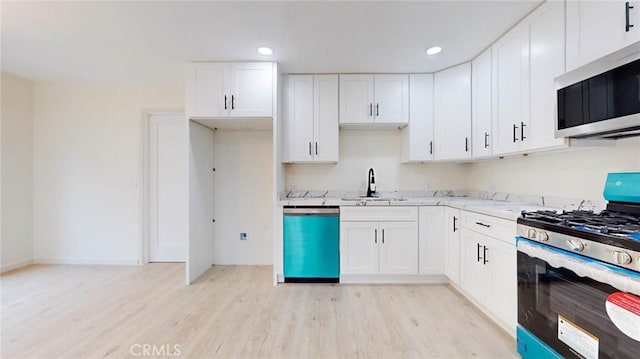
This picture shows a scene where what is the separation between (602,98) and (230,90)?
3060 millimetres

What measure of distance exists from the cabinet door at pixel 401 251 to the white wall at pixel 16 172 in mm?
4812

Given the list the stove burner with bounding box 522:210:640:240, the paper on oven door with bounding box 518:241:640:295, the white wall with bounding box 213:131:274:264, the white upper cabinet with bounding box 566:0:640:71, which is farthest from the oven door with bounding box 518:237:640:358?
the white wall with bounding box 213:131:274:264

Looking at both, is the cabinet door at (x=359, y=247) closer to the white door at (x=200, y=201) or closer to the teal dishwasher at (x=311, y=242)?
the teal dishwasher at (x=311, y=242)

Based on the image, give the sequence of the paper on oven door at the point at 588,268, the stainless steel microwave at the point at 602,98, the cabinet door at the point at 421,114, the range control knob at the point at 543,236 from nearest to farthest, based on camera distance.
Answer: the paper on oven door at the point at 588,268, the stainless steel microwave at the point at 602,98, the range control knob at the point at 543,236, the cabinet door at the point at 421,114

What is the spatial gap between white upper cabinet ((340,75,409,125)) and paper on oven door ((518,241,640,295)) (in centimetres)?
210

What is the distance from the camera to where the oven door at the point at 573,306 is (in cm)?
108

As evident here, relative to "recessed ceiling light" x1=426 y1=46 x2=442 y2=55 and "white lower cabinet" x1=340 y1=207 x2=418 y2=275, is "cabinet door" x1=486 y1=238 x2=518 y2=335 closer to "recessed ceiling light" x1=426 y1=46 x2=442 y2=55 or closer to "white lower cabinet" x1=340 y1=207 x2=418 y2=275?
"white lower cabinet" x1=340 y1=207 x2=418 y2=275

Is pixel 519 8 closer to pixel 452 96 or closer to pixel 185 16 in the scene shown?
pixel 452 96

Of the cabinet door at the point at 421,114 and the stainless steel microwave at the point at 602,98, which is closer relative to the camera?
the stainless steel microwave at the point at 602,98

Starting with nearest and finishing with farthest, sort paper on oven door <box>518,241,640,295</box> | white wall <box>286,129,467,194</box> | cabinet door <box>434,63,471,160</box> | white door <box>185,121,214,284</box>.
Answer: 1. paper on oven door <box>518,241,640,295</box>
2. cabinet door <box>434,63,471,160</box>
3. white door <box>185,121,214,284</box>
4. white wall <box>286,129,467,194</box>

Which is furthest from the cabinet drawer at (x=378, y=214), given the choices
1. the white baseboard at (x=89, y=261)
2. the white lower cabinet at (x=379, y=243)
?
the white baseboard at (x=89, y=261)

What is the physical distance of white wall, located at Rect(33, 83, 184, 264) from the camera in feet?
12.1

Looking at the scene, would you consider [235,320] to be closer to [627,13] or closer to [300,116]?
[300,116]

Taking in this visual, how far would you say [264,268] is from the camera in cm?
351
